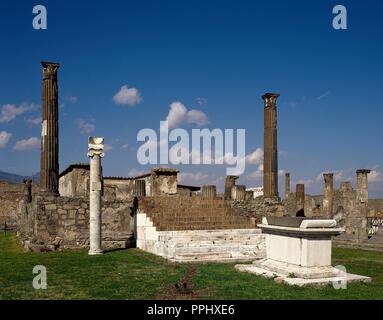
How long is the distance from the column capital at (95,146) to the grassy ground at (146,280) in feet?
11.5

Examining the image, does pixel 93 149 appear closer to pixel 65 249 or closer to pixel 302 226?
pixel 65 249

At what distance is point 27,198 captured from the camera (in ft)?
90.1

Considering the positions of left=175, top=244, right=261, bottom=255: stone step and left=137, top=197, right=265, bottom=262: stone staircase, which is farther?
left=137, top=197, right=265, bottom=262: stone staircase

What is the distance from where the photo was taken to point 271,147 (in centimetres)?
1983

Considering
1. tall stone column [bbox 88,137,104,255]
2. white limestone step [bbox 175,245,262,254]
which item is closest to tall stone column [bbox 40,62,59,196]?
tall stone column [bbox 88,137,104,255]

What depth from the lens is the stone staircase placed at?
515 inches

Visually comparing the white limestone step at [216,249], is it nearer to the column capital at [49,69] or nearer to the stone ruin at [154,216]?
the stone ruin at [154,216]

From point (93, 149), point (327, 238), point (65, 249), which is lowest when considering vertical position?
point (65, 249)

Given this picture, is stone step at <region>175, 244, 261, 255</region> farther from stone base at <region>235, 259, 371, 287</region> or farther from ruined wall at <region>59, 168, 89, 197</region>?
ruined wall at <region>59, 168, 89, 197</region>

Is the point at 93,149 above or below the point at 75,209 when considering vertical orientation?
above

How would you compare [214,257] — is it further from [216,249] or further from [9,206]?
[9,206]

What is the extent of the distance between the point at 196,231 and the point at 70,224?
4956 mm

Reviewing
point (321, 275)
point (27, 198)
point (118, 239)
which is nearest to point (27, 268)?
point (118, 239)
